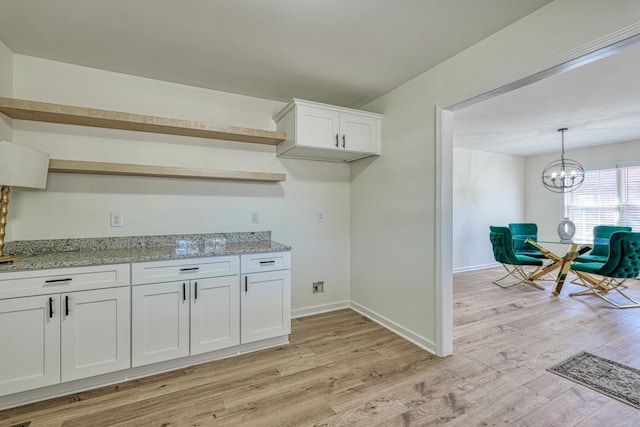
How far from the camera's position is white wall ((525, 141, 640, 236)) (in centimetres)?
518

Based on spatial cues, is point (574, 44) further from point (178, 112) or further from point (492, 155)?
point (492, 155)

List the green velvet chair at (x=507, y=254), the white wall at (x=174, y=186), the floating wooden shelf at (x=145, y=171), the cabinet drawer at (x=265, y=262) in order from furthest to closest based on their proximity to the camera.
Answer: the green velvet chair at (x=507, y=254) → the cabinet drawer at (x=265, y=262) → the white wall at (x=174, y=186) → the floating wooden shelf at (x=145, y=171)

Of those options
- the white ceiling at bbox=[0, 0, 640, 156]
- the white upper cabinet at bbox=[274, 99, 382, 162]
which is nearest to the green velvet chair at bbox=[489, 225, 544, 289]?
the white ceiling at bbox=[0, 0, 640, 156]

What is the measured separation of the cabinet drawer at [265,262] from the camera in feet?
8.05

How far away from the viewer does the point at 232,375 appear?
2.18 meters

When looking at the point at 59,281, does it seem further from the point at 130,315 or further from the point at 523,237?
the point at 523,237

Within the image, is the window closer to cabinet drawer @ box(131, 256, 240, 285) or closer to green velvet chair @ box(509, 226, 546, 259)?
green velvet chair @ box(509, 226, 546, 259)

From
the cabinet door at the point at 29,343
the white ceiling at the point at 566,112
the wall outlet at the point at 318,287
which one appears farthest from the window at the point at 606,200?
the cabinet door at the point at 29,343

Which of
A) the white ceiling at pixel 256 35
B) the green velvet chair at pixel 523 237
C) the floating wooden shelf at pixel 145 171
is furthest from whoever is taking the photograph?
the green velvet chair at pixel 523 237

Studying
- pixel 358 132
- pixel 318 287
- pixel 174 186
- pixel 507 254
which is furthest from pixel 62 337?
pixel 507 254

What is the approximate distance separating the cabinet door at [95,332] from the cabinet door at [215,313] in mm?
447

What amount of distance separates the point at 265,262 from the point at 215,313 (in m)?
0.56

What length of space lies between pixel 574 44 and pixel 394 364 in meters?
2.40

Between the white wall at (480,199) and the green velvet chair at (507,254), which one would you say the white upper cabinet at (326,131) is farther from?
the white wall at (480,199)
